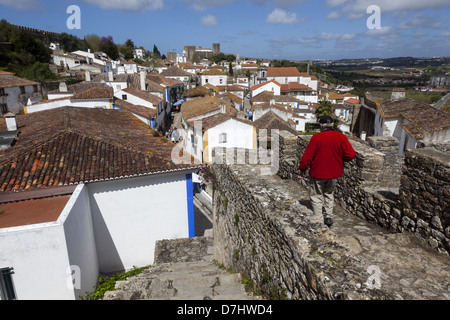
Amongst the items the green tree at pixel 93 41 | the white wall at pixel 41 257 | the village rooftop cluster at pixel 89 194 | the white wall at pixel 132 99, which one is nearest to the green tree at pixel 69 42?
the green tree at pixel 93 41

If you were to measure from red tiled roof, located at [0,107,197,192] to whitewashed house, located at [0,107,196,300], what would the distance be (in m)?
0.03

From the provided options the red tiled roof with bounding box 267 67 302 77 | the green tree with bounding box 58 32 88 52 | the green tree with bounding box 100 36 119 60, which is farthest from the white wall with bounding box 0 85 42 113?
A: the red tiled roof with bounding box 267 67 302 77

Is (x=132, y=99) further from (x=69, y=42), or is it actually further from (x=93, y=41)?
(x=93, y=41)

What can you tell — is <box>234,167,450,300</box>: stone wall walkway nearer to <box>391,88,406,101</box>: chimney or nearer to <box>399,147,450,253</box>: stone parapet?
<box>399,147,450,253</box>: stone parapet

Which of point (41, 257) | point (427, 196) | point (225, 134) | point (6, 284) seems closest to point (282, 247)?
point (427, 196)

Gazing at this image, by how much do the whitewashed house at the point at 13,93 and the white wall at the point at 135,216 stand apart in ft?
96.2

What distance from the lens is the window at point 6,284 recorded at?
542cm

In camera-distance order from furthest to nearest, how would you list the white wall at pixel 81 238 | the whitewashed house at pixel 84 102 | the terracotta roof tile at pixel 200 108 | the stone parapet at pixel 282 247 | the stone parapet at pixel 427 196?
1. the terracotta roof tile at pixel 200 108
2. the whitewashed house at pixel 84 102
3. the white wall at pixel 81 238
4. the stone parapet at pixel 427 196
5. the stone parapet at pixel 282 247

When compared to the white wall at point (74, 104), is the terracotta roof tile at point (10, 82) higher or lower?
higher

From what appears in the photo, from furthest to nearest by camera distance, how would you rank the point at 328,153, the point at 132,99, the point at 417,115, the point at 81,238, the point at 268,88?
the point at 268,88 < the point at 132,99 < the point at 417,115 < the point at 81,238 < the point at 328,153

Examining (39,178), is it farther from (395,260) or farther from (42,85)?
(42,85)

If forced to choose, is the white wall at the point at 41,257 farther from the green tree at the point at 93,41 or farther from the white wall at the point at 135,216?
the green tree at the point at 93,41

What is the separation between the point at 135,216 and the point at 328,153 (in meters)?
7.01

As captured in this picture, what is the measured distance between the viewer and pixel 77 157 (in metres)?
9.05
